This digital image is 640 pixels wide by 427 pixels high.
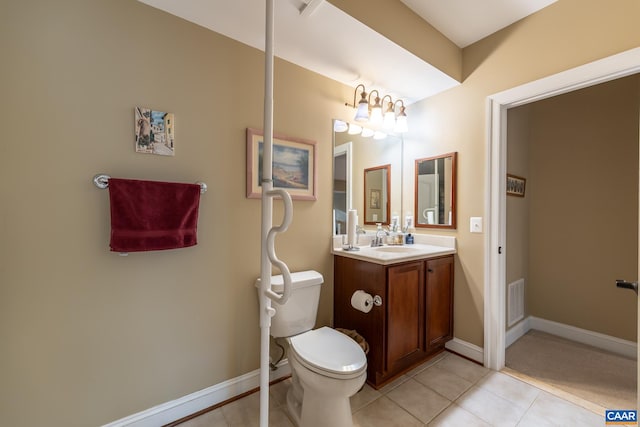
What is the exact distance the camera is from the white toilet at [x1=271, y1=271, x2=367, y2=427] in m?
1.25

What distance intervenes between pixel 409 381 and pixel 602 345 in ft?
5.94

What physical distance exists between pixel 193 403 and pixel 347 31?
7.62ft

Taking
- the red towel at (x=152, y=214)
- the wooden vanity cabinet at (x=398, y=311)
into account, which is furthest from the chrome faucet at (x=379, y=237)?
the red towel at (x=152, y=214)

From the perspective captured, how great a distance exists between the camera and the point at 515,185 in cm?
240

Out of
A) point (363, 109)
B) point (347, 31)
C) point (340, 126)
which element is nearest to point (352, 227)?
point (340, 126)

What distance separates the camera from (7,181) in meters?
1.08

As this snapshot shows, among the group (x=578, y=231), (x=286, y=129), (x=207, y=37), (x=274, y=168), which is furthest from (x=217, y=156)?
(x=578, y=231)

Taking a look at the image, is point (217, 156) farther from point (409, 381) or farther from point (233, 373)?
point (409, 381)

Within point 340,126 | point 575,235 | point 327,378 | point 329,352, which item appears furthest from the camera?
point 575,235

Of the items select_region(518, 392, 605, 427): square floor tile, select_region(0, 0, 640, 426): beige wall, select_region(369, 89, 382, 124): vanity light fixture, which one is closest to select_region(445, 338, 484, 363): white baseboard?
select_region(518, 392, 605, 427): square floor tile

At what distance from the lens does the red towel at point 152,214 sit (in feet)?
4.05

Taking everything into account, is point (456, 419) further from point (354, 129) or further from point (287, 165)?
point (354, 129)

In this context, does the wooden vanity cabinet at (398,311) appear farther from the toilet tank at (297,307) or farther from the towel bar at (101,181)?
the towel bar at (101,181)

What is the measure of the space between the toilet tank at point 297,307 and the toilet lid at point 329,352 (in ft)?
0.37
